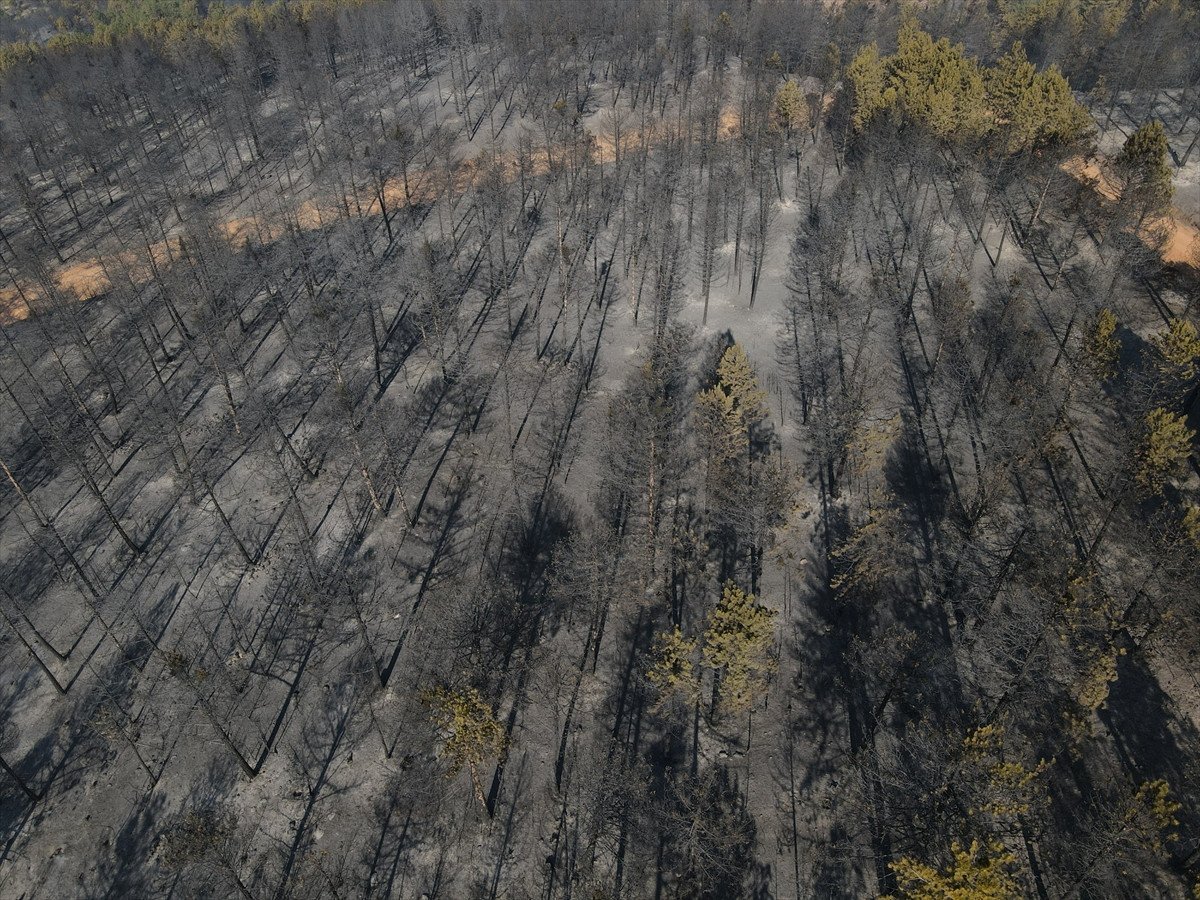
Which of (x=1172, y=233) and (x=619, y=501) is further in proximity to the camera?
(x=1172, y=233)

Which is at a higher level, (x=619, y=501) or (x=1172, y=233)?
(x=1172, y=233)

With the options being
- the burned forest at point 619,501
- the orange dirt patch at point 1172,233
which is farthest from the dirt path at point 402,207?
the burned forest at point 619,501

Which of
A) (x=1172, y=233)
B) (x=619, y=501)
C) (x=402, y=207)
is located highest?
(x=1172, y=233)

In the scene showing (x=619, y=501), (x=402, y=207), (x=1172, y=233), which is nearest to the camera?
(x=619, y=501)

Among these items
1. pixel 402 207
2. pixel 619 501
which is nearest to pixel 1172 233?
pixel 619 501

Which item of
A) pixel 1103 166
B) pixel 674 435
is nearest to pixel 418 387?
pixel 674 435

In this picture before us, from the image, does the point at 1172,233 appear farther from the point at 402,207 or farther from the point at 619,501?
the point at 402,207

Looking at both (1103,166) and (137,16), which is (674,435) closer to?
(1103,166)

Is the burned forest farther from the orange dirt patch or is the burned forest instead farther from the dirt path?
the orange dirt patch

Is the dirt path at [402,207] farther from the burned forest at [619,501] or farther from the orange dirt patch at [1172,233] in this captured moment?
the burned forest at [619,501]
